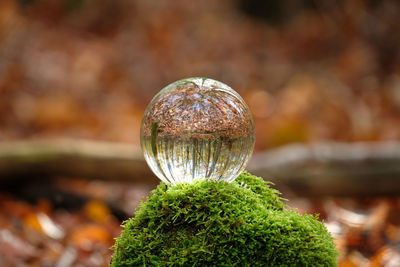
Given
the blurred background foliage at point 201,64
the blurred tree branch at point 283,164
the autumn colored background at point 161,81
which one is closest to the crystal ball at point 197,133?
the autumn colored background at point 161,81

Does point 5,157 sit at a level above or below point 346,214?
above

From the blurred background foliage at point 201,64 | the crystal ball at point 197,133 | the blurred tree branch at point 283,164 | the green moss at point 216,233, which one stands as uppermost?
the blurred background foliage at point 201,64

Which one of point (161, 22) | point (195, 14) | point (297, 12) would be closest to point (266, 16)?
point (297, 12)

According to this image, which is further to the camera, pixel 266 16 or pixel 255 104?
pixel 266 16

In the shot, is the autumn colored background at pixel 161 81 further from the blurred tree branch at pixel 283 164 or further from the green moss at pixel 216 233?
the green moss at pixel 216 233

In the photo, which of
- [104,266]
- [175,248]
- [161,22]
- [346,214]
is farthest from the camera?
[161,22]

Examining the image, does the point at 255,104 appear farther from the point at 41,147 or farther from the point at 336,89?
the point at 41,147
